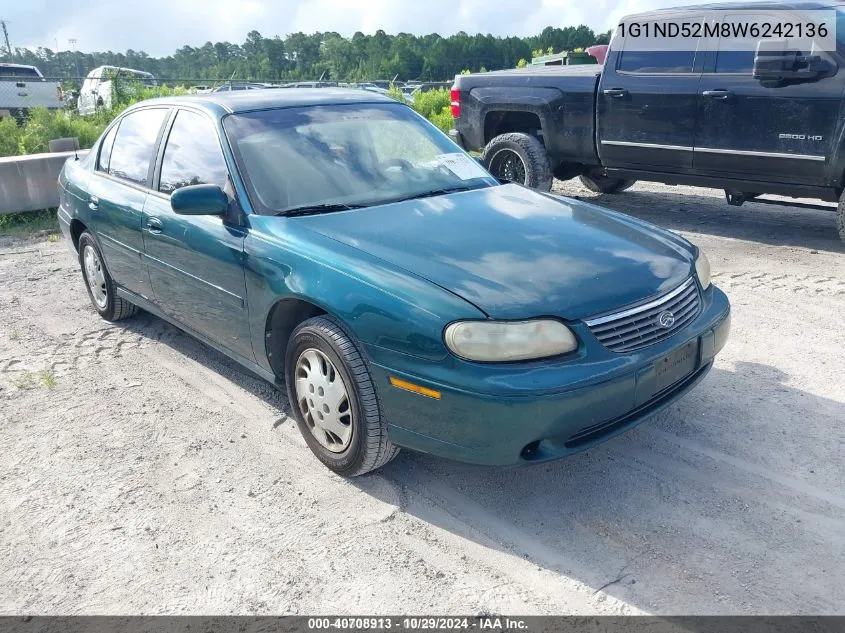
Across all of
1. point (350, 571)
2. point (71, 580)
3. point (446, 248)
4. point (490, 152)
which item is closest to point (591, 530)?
point (350, 571)

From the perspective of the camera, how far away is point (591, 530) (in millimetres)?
2986

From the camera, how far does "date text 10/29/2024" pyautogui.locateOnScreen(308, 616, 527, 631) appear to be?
8.20ft

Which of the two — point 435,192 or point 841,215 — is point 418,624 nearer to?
point 435,192

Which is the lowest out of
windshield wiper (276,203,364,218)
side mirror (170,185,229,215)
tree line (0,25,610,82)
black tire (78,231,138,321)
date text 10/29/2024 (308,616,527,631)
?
date text 10/29/2024 (308,616,527,631)

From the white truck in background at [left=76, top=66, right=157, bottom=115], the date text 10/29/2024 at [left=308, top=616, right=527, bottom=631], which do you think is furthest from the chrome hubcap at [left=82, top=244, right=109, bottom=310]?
the white truck in background at [left=76, top=66, right=157, bottom=115]

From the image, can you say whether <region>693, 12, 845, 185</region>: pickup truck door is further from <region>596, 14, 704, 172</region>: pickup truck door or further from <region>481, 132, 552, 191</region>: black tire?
<region>481, 132, 552, 191</region>: black tire

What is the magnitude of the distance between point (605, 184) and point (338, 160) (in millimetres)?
5903

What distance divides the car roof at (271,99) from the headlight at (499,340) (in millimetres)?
2029

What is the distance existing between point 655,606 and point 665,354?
99 cm

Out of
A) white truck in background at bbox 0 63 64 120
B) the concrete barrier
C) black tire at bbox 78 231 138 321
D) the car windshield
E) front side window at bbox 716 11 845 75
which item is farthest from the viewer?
white truck in background at bbox 0 63 64 120

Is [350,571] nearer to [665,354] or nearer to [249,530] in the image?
[249,530]

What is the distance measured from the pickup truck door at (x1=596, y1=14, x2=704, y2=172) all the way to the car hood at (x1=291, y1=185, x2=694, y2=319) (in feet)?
11.6

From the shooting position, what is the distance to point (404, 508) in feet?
10.5

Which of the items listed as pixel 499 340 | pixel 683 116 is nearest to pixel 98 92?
pixel 683 116
